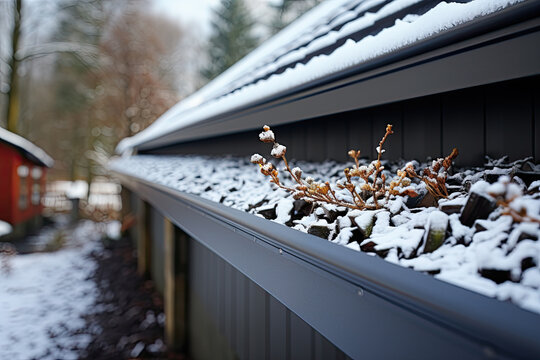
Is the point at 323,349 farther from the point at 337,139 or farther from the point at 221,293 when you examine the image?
the point at 221,293

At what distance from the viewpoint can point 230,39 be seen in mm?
16469

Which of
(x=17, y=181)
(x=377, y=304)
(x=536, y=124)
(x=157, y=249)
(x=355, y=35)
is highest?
(x=355, y=35)

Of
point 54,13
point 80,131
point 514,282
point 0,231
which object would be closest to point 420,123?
point 514,282

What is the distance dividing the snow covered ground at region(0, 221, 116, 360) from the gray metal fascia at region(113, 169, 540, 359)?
4557 mm

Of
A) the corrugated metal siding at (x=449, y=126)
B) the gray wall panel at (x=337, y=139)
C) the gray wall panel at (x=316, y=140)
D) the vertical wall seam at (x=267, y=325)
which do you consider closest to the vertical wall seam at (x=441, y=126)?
the corrugated metal siding at (x=449, y=126)

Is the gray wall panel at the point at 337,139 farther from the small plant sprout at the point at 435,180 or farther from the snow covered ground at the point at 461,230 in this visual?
the small plant sprout at the point at 435,180

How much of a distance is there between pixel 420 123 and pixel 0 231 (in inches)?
482

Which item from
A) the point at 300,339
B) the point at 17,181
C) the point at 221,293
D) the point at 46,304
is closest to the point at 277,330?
the point at 300,339

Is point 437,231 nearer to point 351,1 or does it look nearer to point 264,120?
point 264,120

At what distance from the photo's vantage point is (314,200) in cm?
113

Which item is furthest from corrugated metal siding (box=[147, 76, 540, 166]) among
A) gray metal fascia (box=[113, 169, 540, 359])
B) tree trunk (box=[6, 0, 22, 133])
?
tree trunk (box=[6, 0, 22, 133])

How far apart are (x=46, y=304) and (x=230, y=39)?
13.9 m

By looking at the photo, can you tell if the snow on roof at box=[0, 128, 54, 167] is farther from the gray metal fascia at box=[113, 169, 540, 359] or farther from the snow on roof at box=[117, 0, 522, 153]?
the gray metal fascia at box=[113, 169, 540, 359]

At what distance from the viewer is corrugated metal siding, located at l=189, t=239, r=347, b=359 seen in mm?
2011
